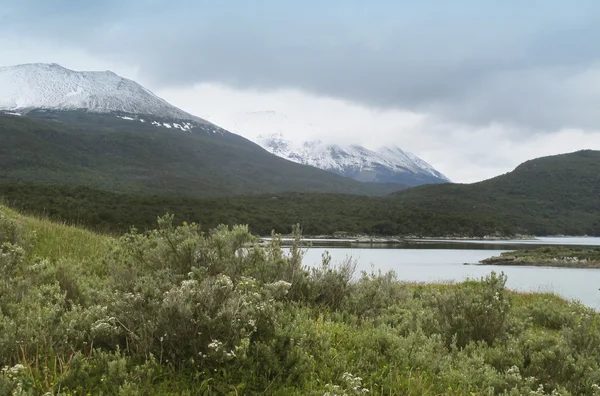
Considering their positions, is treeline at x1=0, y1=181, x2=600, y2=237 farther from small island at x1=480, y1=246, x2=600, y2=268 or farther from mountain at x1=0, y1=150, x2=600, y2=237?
small island at x1=480, y1=246, x2=600, y2=268

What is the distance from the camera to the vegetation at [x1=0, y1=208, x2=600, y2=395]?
4.71 metres

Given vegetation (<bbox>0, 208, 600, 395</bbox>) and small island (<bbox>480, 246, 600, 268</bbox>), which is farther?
small island (<bbox>480, 246, 600, 268</bbox>)

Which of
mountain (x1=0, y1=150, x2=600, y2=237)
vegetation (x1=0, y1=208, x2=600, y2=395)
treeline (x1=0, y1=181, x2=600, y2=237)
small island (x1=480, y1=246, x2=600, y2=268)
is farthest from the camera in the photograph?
mountain (x1=0, y1=150, x2=600, y2=237)

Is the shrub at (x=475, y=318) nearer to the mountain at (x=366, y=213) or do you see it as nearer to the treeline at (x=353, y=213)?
the mountain at (x=366, y=213)

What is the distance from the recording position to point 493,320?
7.58 meters

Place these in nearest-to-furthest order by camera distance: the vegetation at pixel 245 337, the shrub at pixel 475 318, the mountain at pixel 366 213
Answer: the vegetation at pixel 245 337
the shrub at pixel 475 318
the mountain at pixel 366 213

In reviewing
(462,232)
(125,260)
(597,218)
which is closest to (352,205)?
(462,232)

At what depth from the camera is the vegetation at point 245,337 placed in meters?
4.71

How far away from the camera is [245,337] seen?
16.8 feet

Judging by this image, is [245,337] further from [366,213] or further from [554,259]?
[366,213]

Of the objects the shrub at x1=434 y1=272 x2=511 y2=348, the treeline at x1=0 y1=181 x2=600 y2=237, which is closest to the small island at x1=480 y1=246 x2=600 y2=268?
the treeline at x1=0 y1=181 x2=600 y2=237

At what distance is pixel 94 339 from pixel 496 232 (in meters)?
145

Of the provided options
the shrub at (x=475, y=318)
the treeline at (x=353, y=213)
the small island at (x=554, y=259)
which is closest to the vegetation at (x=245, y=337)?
the shrub at (x=475, y=318)

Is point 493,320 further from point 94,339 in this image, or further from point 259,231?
point 259,231
